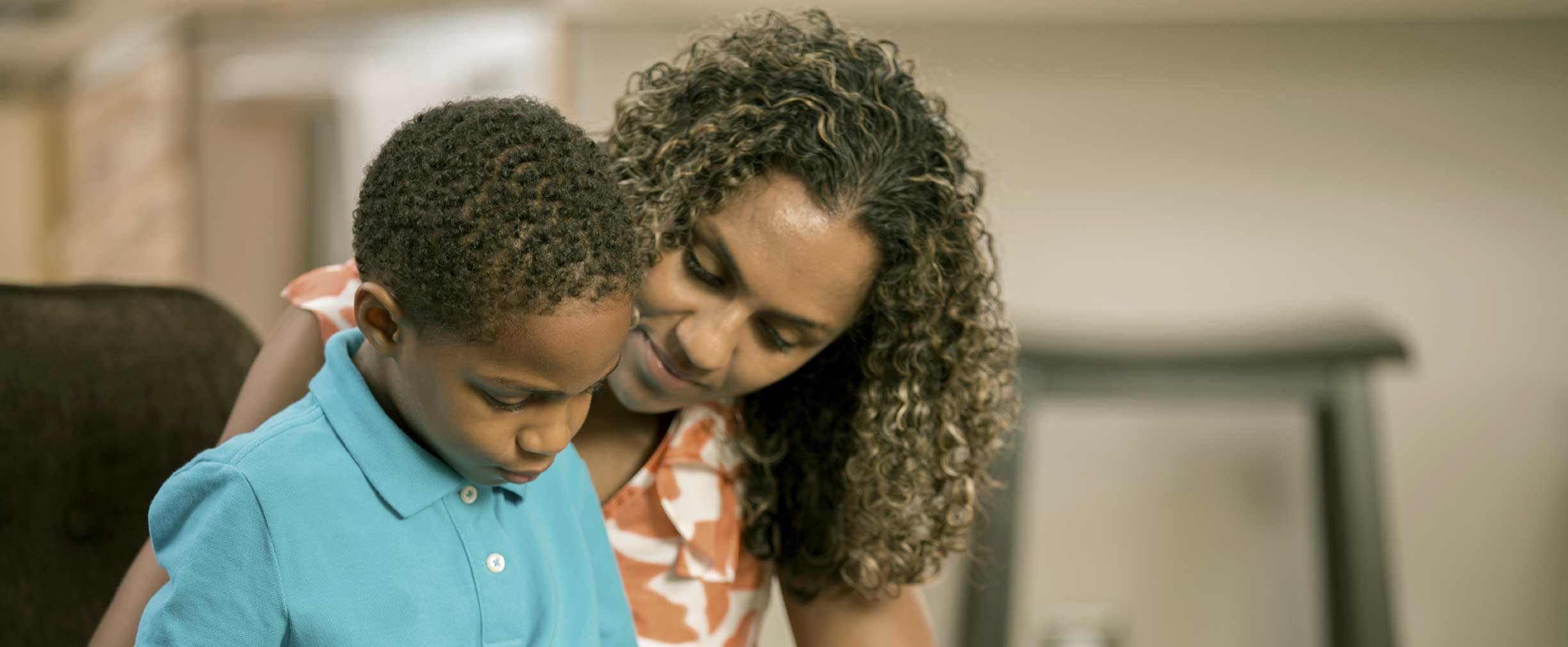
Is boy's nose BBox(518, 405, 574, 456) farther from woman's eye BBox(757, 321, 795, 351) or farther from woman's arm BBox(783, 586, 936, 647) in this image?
woman's arm BBox(783, 586, 936, 647)

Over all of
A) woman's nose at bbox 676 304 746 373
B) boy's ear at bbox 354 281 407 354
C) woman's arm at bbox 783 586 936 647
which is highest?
woman's nose at bbox 676 304 746 373

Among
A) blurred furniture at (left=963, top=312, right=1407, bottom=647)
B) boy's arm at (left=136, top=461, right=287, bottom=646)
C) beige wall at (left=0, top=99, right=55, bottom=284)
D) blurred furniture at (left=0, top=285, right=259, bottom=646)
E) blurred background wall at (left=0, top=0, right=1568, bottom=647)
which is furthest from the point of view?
beige wall at (left=0, top=99, right=55, bottom=284)

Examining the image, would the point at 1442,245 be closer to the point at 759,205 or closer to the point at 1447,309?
the point at 1447,309

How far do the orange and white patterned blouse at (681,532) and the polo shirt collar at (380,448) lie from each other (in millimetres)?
321

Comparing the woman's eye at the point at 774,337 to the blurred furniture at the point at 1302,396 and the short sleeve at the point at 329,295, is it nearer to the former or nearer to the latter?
the short sleeve at the point at 329,295

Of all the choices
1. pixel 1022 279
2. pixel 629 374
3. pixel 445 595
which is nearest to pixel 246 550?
pixel 445 595

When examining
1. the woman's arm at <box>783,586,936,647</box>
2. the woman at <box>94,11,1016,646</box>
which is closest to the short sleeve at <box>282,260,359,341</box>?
the woman at <box>94,11,1016,646</box>

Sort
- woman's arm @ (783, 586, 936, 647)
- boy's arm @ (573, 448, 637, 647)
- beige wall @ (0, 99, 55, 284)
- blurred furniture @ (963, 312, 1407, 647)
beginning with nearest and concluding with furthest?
boy's arm @ (573, 448, 637, 647)
woman's arm @ (783, 586, 936, 647)
blurred furniture @ (963, 312, 1407, 647)
beige wall @ (0, 99, 55, 284)

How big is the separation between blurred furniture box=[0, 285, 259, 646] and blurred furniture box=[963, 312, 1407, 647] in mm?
1432

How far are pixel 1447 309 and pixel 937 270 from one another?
73.9 inches

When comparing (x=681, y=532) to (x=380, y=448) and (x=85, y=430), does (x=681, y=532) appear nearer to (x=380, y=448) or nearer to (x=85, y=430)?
(x=380, y=448)

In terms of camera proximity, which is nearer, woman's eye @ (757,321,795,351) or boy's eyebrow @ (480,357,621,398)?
boy's eyebrow @ (480,357,621,398)

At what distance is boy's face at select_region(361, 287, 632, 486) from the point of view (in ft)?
2.04

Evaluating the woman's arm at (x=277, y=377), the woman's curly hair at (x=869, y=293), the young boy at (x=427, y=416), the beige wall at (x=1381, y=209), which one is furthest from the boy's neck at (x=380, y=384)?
the beige wall at (x=1381, y=209)
